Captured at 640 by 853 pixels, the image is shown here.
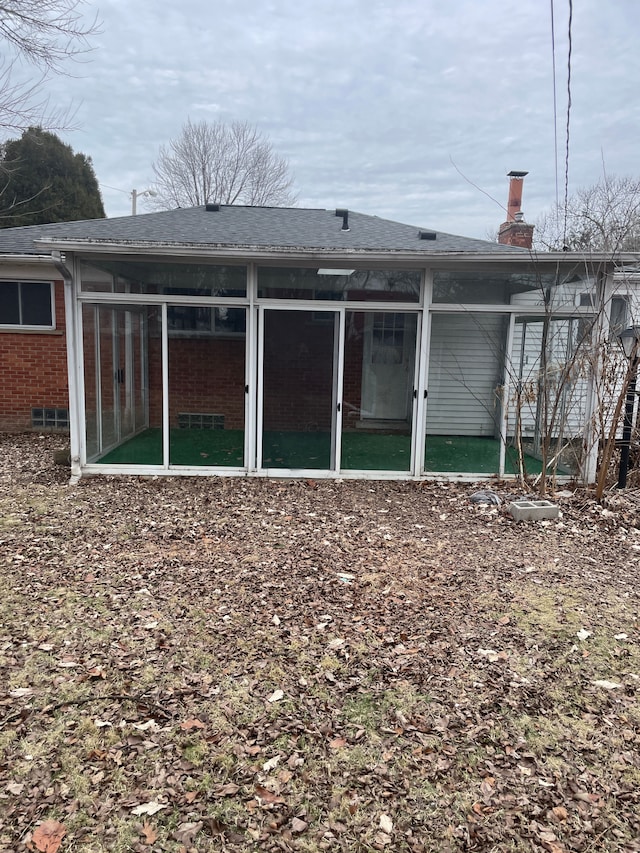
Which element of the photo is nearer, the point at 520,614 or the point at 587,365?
the point at 520,614

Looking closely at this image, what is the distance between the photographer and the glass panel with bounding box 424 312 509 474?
7.23 meters

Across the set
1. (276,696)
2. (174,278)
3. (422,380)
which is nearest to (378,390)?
(422,380)

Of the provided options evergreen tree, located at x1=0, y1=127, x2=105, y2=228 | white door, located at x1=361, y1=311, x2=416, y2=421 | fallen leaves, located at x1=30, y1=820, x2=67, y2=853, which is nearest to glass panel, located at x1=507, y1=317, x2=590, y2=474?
white door, located at x1=361, y1=311, x2=416, y2=421

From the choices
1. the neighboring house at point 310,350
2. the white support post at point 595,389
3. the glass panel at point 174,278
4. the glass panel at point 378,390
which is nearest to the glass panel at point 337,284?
the neighboring house at point 310,350

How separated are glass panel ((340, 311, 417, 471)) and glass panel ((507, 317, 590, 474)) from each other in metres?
1.30

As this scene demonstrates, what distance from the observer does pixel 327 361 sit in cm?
723

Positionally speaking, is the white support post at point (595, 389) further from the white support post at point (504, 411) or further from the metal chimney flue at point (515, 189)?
the metal chimney flue at point (515, 189)

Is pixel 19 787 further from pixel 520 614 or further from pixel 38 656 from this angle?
pixel 520 614

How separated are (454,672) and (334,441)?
4.36 metres

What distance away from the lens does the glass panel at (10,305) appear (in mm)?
9578

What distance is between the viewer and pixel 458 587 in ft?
14.0

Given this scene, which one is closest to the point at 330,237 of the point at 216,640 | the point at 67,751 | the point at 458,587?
the point at 458,587

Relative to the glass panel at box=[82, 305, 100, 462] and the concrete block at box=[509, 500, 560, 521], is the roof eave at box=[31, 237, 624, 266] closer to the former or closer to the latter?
the glass panel at box=[82, 305, 100, 462]

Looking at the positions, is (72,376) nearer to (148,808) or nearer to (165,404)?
(165,404)
